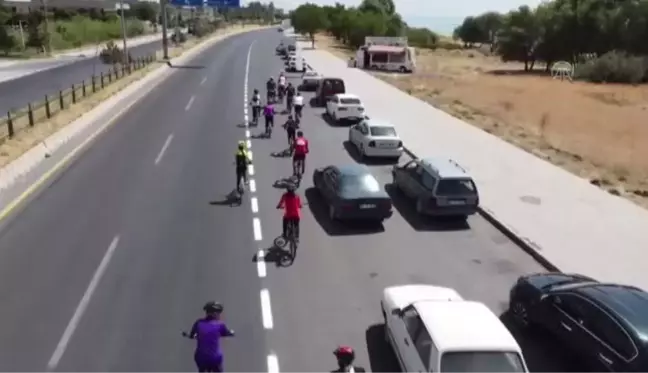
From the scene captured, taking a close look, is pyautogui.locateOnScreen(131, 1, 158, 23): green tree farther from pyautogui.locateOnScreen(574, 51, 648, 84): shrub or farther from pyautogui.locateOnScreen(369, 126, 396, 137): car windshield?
pyautogui.locateOnScreen(369, 126, 396, 137): car windshield

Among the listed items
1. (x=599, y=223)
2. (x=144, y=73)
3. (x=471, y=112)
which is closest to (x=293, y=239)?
(x=599, y=223)

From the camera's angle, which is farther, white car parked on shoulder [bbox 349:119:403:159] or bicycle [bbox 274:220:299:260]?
white car parked on shoulder [bbox 349:119:403:159]

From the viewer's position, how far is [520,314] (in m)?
11.8

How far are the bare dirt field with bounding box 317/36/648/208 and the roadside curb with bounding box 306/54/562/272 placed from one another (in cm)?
519

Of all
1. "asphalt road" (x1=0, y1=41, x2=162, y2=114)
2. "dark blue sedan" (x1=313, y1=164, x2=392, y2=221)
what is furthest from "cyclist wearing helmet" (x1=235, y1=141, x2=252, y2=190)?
"asphalt road" (x1=0, y1=41, x2=162, y2=114)

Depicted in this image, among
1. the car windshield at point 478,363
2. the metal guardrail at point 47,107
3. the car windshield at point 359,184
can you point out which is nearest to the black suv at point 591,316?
the car windshield at point 478,363

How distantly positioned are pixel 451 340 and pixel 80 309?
22.3 ft

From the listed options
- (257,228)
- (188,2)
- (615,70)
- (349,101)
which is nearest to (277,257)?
(257,228)

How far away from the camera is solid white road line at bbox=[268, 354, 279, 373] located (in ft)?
33.7

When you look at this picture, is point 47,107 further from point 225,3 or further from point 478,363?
point 225,3

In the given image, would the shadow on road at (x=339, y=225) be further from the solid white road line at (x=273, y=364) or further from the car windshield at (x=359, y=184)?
the solid white road line at (x=273, y=364)

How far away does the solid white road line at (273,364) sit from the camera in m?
10.3

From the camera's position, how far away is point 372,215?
16.9m

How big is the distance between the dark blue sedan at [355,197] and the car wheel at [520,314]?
17.7ft
